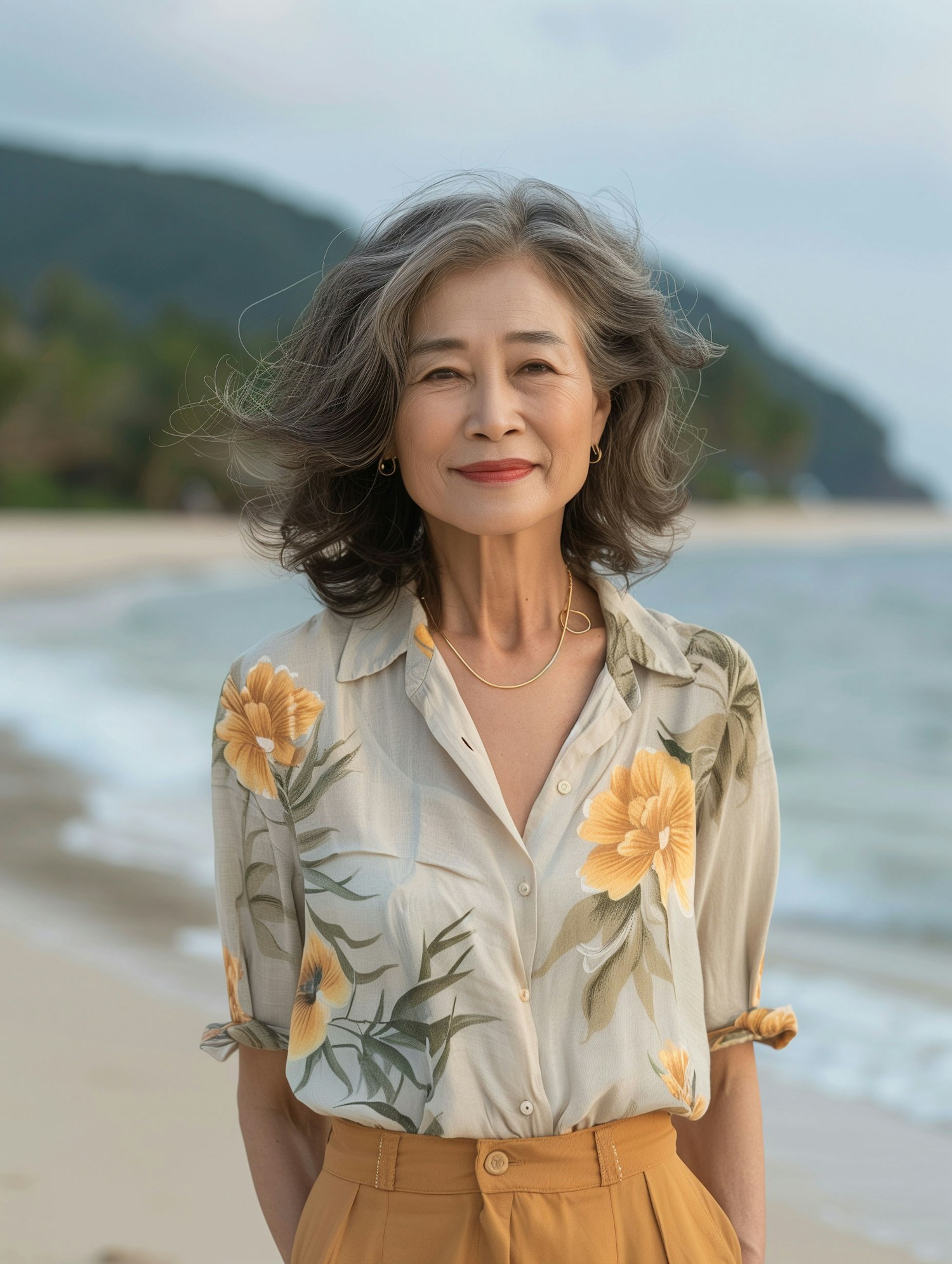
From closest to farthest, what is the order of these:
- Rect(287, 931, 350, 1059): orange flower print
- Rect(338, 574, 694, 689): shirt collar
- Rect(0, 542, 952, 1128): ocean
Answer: Rect(287, 931, 350, 1059): orange flower print, Rect(338, 574, 694, 689): shirt collar, Rect(0, 542, 952, 1128): ocean

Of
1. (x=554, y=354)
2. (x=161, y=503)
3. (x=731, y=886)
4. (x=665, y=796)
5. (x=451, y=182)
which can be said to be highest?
(x=451, y=182)

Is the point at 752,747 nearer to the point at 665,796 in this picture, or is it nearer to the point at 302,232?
the point at 665,796

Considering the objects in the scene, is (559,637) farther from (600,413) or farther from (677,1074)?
(677,1074)

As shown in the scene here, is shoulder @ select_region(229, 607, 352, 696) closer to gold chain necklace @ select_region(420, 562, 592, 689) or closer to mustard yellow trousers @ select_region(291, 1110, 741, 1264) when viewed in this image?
Answer: gold chain necklace @ select_region(420, 562, 592, 689)

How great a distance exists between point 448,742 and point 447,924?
8.3 inches

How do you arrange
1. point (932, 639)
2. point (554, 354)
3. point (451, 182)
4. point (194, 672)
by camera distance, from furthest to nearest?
point (932, 639)
point (194, 672)
point (451, 182)
point (554, 354)

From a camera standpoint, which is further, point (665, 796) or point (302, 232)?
point (302, 232)

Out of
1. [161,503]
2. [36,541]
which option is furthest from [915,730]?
A: [161,503]

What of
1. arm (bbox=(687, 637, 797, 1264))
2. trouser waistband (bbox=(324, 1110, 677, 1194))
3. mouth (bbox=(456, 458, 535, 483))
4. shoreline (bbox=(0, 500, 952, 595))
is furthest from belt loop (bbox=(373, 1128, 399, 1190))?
shoreline (bbox=(0, 500, 952, 595))

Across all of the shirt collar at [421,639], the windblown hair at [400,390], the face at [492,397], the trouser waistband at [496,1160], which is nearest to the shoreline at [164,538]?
the windblown hair at [400,390]

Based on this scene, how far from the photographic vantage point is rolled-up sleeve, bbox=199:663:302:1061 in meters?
1.70

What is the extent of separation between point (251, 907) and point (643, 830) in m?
0.49

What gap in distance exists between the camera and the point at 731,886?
1762 mm

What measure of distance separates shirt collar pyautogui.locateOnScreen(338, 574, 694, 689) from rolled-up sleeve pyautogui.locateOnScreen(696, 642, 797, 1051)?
0.09m
